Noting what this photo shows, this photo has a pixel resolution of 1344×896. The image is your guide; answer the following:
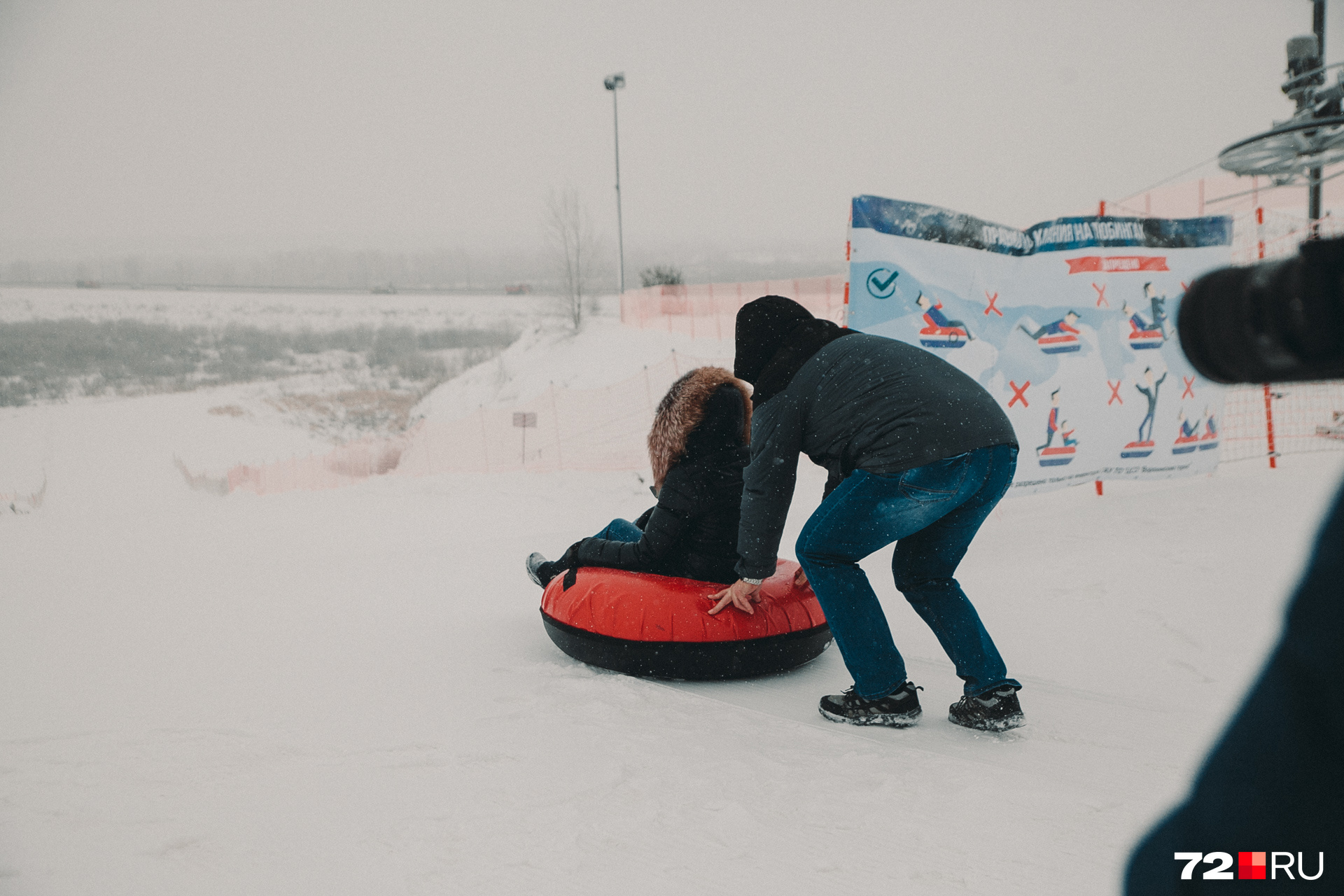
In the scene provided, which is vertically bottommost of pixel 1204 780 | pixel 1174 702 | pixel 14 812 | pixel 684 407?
pixel 1174 702

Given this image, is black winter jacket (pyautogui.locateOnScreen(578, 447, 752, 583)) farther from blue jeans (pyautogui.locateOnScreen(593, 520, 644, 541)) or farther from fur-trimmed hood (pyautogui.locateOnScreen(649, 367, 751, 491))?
blue jeans (pyautogui.locateOnScreen(593, 520, 644, 541))

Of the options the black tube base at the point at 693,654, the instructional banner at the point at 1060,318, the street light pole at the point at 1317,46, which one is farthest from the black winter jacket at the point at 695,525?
the street light pole at the point at 1317,46

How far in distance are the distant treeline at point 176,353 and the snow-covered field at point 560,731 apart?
26.3ft

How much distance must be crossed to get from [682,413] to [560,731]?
1391 mm

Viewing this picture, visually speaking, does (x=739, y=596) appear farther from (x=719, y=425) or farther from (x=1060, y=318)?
(x=1060, y=318)

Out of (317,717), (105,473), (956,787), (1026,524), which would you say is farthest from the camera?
(105,473)

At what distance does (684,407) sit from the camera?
3.43 metres

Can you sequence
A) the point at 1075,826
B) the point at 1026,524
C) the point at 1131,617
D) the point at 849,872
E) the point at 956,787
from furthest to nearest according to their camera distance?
the point at 1026,524 → the point at 1131,617 → the point at 956,787 → the point at 1075,826 → the point at 849,872

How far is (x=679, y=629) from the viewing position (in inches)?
134

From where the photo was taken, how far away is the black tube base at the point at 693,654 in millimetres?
3424

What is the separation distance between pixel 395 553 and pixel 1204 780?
21.3 ft

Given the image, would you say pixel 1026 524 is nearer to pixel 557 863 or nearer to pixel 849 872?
pixel 849 872

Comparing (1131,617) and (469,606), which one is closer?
(1131,617)

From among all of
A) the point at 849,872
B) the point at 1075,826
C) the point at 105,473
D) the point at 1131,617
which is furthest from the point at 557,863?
the point at 105,473
